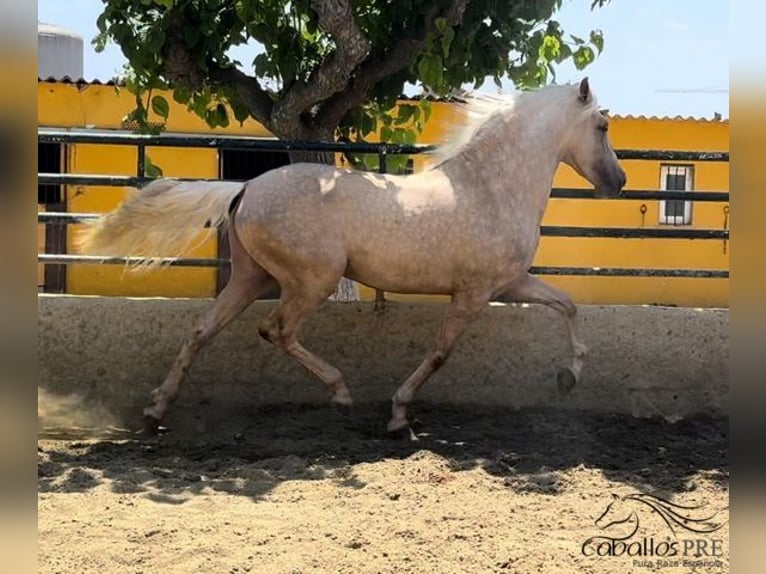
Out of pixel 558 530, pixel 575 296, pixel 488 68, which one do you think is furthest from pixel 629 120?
pixel 558 530

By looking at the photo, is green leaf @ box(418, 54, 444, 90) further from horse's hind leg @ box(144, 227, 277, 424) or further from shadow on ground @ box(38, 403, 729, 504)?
shadow on ground @ box(38, 403, 729, 504)

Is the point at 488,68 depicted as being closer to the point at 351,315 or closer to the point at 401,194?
the point at 401,194

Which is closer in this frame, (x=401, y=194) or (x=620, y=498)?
(x=620, y=498)

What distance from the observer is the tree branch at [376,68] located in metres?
5.53

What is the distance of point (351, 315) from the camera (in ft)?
19.3

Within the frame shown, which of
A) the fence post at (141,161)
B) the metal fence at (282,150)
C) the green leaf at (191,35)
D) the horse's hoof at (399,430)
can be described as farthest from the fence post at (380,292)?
the fence post at (141,161)

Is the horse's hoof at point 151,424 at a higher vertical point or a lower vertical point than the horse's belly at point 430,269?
lower

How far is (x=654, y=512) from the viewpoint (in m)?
3.78

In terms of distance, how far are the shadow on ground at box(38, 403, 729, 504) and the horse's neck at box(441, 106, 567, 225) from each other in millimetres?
1396

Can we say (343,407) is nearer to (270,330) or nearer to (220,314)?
(270,330)

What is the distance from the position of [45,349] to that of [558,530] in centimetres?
373

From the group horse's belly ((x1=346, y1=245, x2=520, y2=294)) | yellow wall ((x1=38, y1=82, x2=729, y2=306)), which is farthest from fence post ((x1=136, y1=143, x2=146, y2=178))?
yellow wall ((x1=38, y1=82, x2=729, y2=306))

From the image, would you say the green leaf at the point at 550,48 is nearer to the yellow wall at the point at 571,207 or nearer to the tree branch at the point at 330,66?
the tree branch at the point at 330,66

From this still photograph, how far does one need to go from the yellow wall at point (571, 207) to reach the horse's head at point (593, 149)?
5489 mm
